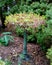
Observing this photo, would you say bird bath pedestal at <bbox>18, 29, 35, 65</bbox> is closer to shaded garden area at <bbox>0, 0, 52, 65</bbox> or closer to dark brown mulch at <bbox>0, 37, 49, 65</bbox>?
→ shaded garden area at <bbox>0, 0, 52, 65</bbox>

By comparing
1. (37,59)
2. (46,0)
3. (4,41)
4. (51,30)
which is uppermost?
(46,0)

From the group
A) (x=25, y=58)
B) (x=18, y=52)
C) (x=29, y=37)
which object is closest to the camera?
(x=25, y=58)

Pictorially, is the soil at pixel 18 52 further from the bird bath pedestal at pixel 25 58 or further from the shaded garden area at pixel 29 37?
the bird bath pedestal at pixel 25 58

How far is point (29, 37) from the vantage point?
6.70 meters

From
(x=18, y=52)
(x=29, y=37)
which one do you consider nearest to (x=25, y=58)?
(x=18, y=52)

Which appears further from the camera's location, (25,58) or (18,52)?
(18,52)

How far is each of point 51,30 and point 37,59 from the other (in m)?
1.72

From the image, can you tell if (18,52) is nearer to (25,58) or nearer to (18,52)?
(18,52)

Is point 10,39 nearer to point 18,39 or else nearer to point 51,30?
point 18,39

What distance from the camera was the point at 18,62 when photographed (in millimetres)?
5652

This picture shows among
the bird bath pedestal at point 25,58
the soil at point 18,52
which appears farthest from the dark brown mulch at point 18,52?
the bird bath pedestal at point 25,58

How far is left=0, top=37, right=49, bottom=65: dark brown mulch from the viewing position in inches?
231

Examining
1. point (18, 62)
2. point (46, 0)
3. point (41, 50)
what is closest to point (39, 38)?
point (41, 50)

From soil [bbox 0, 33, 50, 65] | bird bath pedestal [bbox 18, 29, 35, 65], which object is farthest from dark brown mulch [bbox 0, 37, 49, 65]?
bird bath pedestal [bbox 18, 29, 35, 65]
